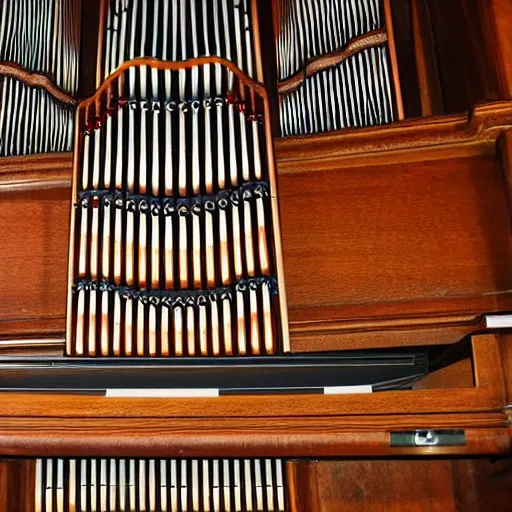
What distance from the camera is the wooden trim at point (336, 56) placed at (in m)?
4.16

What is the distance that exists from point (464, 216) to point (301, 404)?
1.25m

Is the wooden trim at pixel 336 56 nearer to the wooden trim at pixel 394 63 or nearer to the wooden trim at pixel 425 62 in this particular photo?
the wooden trim at pixel 394 63

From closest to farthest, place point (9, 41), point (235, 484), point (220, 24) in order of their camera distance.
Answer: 1. point (235, 484)
2. point (220, 24)
3. point (9, 41)

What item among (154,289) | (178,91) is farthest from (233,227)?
(178,91)

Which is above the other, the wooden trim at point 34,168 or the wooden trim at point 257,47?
the wooden trim at point 257,47

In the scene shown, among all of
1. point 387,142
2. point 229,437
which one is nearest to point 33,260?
point 229,437

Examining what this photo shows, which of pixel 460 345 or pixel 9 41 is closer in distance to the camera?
pixel 460 345

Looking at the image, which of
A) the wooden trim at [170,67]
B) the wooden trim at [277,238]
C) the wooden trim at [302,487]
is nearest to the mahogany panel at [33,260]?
the wooden trim at [170,67]

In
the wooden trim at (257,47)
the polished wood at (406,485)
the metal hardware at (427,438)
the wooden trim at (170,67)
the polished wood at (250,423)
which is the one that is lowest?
the polished wood at (406,485)

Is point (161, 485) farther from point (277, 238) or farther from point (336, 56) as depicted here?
point (336, 56)

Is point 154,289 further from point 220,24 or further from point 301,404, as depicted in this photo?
point 220,24

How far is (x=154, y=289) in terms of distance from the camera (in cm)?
330

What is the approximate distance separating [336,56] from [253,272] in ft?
4.64

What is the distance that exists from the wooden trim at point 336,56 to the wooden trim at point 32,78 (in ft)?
3.77
